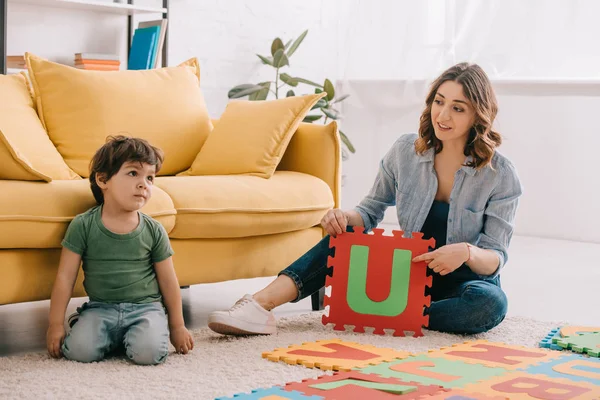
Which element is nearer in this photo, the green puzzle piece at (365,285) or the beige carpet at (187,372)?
the beige carpet at (187,372)

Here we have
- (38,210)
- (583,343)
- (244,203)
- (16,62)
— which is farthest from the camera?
(16,62)

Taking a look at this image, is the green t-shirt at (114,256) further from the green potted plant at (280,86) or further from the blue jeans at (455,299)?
the green potted plant at (280,86)

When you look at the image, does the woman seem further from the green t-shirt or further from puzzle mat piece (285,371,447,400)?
puzzle mat piece (285,371,447,400)

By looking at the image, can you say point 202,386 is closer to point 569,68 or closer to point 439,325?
point 439,325

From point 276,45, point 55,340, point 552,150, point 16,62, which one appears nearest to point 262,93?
point 276,45

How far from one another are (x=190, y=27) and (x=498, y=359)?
2915mm

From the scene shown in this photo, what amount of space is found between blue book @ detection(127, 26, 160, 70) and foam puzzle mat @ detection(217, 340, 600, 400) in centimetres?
214

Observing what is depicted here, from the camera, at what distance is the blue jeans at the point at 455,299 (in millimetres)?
2281

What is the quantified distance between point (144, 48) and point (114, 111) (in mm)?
1233

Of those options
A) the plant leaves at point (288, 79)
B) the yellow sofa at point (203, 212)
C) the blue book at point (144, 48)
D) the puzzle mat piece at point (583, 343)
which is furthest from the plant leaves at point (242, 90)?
the puzzle mat piece at point (583, 343)

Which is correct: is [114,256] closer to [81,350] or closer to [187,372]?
[81,350]

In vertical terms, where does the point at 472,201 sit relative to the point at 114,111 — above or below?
below

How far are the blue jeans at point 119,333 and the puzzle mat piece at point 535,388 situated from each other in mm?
707

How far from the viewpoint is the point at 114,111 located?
107 inches
